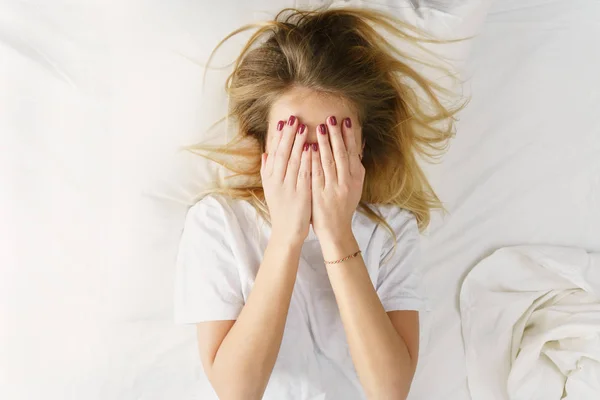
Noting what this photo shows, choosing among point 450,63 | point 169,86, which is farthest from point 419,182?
point 169,86

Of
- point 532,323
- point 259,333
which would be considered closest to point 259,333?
point 259,333

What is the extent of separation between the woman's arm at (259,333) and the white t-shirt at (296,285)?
0.06m

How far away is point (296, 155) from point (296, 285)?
10.7 inches

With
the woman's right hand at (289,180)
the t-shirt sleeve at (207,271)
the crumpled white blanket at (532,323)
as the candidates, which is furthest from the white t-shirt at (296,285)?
the crumpled white blanket at (532,323)

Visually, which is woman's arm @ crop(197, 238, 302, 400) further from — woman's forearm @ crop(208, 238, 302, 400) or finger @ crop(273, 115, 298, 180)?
finger @ crop(273, 115, 298, 180)

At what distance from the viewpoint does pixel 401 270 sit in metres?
1.08

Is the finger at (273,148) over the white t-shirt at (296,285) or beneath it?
over

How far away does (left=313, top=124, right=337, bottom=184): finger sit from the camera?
89cm

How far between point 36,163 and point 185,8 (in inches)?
14.4

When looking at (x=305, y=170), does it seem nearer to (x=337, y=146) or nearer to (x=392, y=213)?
(x=337, y=146)

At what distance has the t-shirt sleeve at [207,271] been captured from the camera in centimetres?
99

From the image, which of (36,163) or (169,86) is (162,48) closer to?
(169,86)

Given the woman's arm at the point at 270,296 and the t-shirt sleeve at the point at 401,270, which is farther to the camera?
the t-shirt sleeve at the point at 401,270

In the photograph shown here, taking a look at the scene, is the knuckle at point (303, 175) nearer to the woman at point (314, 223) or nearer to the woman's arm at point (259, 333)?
the woman at point (314, 223)
